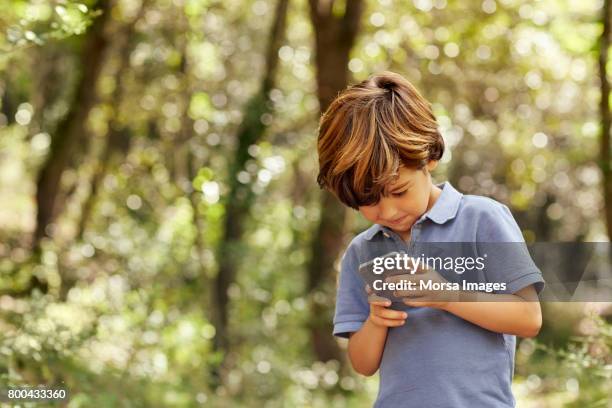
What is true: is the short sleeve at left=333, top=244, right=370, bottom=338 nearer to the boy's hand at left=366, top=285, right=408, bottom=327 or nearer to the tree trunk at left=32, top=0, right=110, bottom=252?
the boy's hand at left=366, top=285, right=408, bottom=327

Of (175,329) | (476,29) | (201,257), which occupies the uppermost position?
(476,29)

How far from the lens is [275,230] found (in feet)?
30.0

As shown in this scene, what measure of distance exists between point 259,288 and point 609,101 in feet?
14.3

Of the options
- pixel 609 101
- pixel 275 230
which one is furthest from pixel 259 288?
pixel 609 101

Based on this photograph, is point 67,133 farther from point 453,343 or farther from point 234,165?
point 453,343

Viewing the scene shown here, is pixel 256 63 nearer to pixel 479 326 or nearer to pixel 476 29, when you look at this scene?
pixel 476 29

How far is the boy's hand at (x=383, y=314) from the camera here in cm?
218

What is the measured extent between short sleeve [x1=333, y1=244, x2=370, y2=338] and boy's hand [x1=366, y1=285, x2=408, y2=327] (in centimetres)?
22

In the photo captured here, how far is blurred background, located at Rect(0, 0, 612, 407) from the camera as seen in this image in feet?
20.5

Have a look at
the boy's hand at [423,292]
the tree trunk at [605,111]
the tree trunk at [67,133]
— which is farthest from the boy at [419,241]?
the tree trunk at [67,133]

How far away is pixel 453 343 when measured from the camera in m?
2.21

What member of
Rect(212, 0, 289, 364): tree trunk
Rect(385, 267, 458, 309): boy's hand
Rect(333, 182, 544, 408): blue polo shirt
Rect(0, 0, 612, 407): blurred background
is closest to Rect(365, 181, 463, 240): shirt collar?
Rect(333, 182, 544, 408): blue polo shirt

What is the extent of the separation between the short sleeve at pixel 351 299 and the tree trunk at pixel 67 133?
6.32 meters

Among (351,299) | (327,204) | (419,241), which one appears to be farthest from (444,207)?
(327,204)
